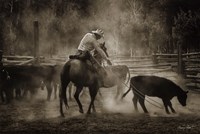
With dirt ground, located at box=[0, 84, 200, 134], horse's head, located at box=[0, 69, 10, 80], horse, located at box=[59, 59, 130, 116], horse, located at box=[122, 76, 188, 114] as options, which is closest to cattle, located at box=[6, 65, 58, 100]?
horse's head, located at box=[0, 69, 10, 80]

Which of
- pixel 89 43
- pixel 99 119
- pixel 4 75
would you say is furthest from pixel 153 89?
pixel 4 75

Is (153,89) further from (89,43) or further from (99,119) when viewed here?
(89,43)

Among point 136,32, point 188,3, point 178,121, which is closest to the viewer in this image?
point 178,121

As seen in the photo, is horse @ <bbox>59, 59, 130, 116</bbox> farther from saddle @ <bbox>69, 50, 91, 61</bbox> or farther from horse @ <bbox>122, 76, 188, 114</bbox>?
horse @ <bbox>122, 76, 188, 114</bbox>

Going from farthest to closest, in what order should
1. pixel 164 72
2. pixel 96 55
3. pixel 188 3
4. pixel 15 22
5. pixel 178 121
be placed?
pixel 15 22 < pixel 188 3 < pixel 164 72 < pixel 96 55 < pixel 178 121

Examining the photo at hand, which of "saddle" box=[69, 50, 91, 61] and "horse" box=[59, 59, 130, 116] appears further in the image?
"saddle" box=[69, 50, 91, 61]

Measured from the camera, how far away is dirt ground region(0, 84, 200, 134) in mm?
8257

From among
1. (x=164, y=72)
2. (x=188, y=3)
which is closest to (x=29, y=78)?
(x=164, y=72)

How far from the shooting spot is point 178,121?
9.36 m

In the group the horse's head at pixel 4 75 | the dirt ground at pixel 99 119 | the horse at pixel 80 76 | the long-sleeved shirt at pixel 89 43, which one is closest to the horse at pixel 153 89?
the dirt ground at pixel 99 119

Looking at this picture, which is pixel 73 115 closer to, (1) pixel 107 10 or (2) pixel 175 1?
(2) pixel 175 1

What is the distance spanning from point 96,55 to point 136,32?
33.0 metres

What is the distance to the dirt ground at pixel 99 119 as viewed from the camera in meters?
8.26

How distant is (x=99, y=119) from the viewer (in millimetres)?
9672
